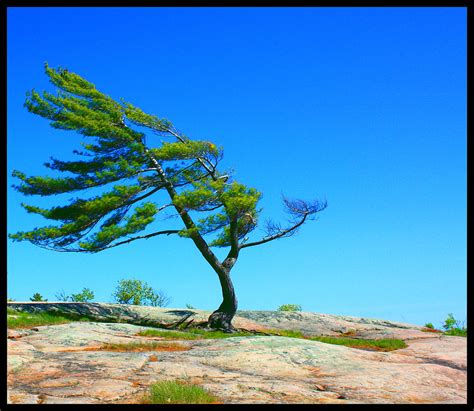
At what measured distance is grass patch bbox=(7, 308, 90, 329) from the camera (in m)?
17.3

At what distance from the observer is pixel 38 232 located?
72.3 feet

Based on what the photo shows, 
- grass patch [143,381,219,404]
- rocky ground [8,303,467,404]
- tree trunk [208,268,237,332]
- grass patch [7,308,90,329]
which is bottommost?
grass patch [143,381,219,404]

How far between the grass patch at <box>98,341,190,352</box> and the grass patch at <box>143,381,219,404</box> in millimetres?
4624

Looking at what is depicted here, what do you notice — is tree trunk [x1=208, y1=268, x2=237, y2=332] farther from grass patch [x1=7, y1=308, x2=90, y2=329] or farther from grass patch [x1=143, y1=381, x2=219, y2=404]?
grass patch [x1=143, y1=381, x2=219, y2=404]

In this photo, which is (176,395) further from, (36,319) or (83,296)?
(83,296)

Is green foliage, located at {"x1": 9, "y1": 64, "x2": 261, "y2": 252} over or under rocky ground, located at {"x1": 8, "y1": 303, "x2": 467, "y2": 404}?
over

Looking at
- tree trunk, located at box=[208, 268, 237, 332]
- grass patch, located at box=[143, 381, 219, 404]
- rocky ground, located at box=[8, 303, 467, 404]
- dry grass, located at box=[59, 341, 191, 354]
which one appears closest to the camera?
grass patch, located at box=[143, 381, 219, 404]

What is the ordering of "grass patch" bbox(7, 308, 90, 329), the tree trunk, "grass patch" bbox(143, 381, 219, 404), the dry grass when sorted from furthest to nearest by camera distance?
the tree trunk, "grass patch" bbox(7, 308, 90, 329), the dry grass, "grass patch" bbox(143, 381, 219, 404)

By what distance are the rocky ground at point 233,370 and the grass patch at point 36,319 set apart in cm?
168

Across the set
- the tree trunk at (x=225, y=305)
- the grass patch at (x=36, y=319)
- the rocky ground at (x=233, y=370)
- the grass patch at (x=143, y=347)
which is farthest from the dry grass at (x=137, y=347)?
the tree trunk at (x=225, y=305)

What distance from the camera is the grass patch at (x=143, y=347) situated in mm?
13094

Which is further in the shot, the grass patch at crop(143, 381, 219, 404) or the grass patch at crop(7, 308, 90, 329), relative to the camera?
the grass patch at crop(7, 308, 90, 329)

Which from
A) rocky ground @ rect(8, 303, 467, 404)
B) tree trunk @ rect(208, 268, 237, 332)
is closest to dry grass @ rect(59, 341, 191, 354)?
rocky ground @ rect(8, 303, 467, 404)

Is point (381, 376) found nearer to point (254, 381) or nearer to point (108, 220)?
point (254, 381)
